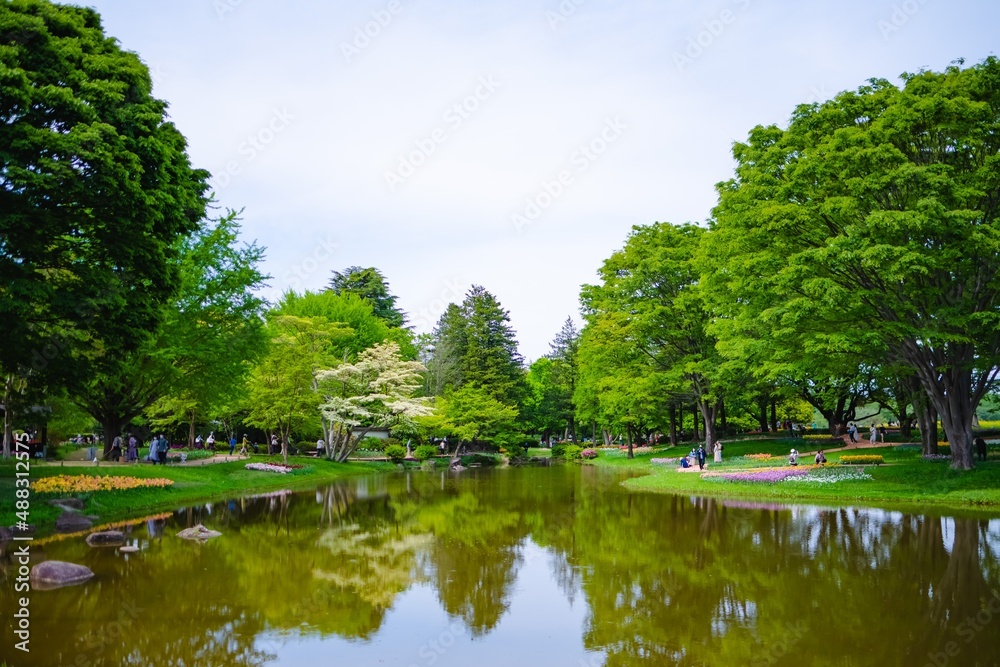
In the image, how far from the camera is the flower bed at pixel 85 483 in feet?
60.2

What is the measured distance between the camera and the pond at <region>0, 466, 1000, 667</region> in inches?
304

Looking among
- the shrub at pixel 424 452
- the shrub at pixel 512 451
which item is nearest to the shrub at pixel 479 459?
the shrub at pixel 424 452

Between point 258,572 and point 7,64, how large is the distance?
11610 mm

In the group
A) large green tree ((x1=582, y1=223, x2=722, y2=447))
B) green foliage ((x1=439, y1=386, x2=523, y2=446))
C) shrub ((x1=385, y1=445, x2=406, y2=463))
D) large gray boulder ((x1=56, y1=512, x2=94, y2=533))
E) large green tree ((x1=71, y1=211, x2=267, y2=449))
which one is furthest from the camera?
green foliage ((x1=439, y1=386, x2=523, y2=446))

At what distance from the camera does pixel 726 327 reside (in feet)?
89.2

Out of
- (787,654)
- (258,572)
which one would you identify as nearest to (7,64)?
(258,572)

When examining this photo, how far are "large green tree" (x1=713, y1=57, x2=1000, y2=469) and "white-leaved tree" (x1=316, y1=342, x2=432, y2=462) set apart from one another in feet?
82.6

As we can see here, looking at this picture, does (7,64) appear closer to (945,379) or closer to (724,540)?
(724,540)

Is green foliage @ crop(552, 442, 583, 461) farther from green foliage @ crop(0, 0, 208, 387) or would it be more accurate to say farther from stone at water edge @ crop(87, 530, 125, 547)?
stone at water edge @ crop(87, 530, 125, 547)

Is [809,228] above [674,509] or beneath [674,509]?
above

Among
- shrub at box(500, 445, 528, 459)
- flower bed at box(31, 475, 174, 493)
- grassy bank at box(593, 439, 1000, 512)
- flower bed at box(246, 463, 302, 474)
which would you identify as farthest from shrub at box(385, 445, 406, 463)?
flower bed at box(31, 475, 174, 493)

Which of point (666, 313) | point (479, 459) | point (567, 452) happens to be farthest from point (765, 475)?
point (567, 452)

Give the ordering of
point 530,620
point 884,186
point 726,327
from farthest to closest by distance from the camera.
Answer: point 726,327
point 884,186
point 530,620

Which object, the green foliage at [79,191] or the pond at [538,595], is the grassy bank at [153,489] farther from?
the green foliage at [79,191]
